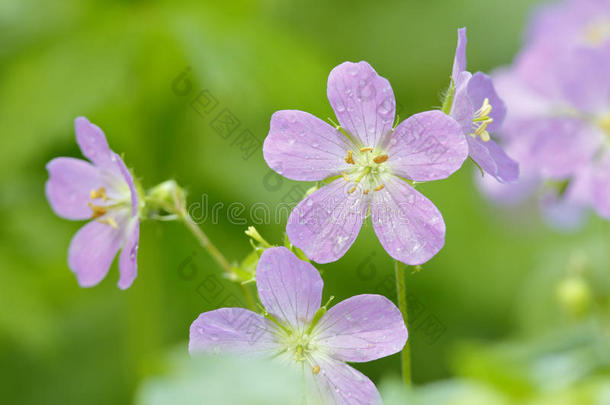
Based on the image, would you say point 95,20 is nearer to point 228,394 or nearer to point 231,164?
point 231,164

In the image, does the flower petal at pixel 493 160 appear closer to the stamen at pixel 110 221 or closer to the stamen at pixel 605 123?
the stamen at pixel 110 221

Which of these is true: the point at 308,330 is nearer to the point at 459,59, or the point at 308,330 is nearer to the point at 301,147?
the point at 301,147

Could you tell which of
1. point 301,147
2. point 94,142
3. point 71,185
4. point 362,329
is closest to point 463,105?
point 301,147

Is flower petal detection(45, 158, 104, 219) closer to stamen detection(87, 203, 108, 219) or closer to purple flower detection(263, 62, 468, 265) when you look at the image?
stamen detection(87, 203, 108, 219)

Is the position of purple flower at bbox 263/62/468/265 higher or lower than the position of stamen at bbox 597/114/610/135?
higher

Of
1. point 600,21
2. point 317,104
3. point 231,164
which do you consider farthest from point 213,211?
point 600,21

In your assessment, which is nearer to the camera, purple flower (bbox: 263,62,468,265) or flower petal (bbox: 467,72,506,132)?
purple flower (bbox: 263,62,468,265)

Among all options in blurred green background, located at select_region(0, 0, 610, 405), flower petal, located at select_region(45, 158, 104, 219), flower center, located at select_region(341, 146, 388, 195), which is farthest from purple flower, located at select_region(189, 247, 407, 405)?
blurred green background, located at select_region(0, 0, 610, 405)

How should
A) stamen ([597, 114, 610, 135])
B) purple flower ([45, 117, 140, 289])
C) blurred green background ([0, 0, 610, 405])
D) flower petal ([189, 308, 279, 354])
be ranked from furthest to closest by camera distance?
blurred green background ([0, 0, 610, 405]), stamen ([597, 114, 610, 135]), purple flower ([45, 117, 140, 289]), flower petal ([189, 308, 279, 354])
